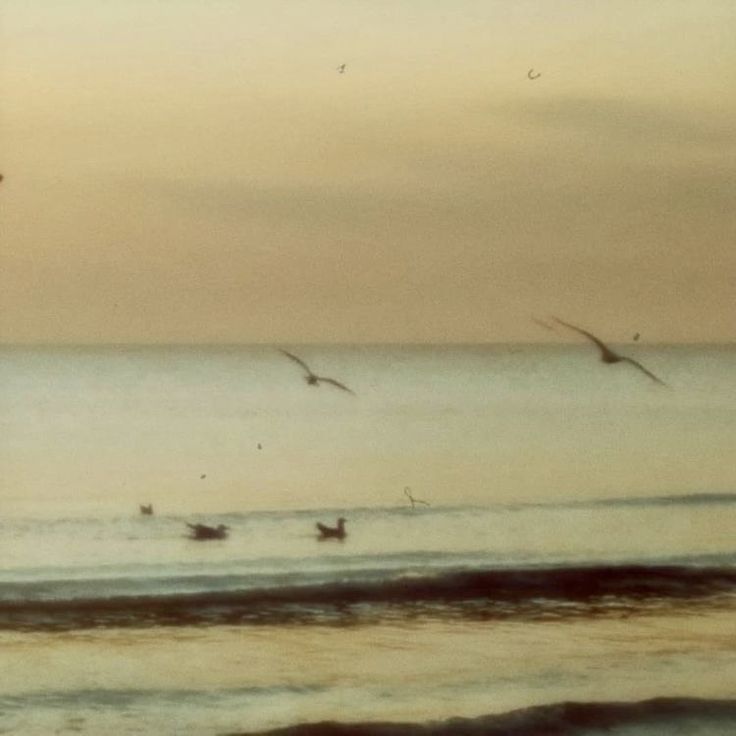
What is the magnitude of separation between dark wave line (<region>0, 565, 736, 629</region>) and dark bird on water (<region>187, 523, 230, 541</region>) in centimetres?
Answer: 13

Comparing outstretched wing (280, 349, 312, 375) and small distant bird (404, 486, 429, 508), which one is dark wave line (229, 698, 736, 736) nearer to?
small distant bird (404, 486, 429, 508)

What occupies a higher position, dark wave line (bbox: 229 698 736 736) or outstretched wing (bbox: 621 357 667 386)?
outstretched wing (bbox: 621 357 667 386)

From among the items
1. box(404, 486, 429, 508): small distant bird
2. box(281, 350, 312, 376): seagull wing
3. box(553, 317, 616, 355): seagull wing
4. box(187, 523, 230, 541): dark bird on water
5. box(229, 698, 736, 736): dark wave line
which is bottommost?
box(229, 698, 736, 736): dark wave line

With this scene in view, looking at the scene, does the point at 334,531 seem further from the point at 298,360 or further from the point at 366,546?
the point at 298,360

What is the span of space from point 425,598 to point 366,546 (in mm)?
159

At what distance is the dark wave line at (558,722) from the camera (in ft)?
6.30

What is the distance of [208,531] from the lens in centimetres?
194

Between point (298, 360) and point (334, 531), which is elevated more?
point (298, 360)

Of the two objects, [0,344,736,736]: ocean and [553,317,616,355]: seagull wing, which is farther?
[553,317,616,355]: seagull wing

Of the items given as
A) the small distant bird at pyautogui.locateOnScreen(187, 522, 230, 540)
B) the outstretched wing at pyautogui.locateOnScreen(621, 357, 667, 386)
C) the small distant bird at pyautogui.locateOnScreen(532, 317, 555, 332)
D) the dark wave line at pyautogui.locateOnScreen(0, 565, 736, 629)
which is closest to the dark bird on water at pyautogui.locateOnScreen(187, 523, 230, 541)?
the small distant bird at pyautogui.locateOnScreen(187, 522, 230, 540)

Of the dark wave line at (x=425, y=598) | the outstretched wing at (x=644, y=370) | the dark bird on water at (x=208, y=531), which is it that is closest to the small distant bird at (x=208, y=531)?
the dark bird on water at (x=208, y=531)

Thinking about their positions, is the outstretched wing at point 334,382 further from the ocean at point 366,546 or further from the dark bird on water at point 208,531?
the dark bird on water at point 208,531

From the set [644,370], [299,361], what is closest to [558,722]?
[644,370]

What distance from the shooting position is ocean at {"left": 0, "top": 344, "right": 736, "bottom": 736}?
190 cm
